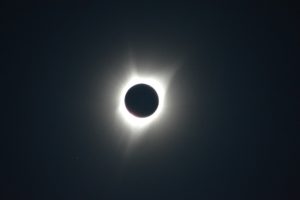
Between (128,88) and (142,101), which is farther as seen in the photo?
(128,88)

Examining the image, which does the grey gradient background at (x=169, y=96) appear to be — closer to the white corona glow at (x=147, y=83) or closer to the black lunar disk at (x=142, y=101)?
the white corona glow at (x=147, y=83)

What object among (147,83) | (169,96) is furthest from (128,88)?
(169,96)

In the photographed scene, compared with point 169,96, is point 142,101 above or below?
below

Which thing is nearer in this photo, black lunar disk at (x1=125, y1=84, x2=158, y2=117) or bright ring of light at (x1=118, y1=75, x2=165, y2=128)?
black lunar disk at (x1=125, y1=84, x2=158, y2=117)

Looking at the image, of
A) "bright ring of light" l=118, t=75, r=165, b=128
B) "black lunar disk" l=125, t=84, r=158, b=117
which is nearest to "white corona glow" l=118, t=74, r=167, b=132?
"bright ring of light" l=118, t=75, r=165, b=128

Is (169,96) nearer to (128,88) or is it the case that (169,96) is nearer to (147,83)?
(147,83)

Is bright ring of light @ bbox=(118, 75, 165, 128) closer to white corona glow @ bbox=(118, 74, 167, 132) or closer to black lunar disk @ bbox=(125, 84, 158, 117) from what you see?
white corona glow @ bbox=(118, 74, 167, 132)
